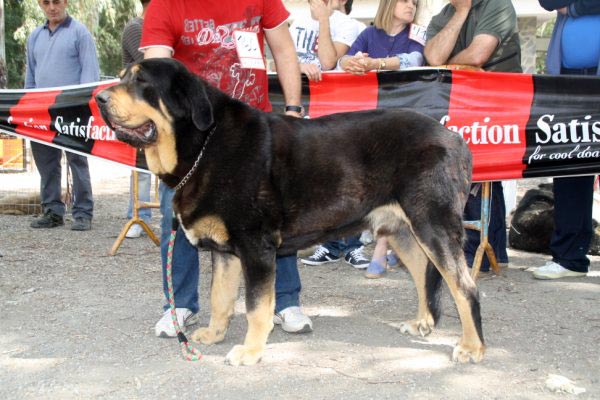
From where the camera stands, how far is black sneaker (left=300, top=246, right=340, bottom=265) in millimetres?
6504

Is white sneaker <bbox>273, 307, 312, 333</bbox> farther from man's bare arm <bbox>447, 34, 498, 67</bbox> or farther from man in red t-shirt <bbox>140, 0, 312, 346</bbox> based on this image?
man's bare arm <bbox>447, 34, 498, 67</bbox>

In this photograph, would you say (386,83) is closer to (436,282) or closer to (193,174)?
(436,282)

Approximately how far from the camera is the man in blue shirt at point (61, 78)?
812 centimetres

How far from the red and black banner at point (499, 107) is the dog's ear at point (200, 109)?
248 centimetres

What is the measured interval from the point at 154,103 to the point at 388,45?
3.13m

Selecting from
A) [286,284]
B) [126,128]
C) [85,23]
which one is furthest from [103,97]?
[85,23]

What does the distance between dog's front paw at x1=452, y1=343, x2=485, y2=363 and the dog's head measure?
1.88 metres

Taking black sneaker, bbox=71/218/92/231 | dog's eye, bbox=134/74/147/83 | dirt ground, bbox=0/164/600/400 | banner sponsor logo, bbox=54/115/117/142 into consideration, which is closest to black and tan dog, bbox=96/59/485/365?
dog's eye, bbox=134/74/147/83

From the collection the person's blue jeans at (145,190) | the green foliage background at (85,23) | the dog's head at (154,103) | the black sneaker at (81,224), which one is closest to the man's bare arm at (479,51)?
the dog's head at (154,103)

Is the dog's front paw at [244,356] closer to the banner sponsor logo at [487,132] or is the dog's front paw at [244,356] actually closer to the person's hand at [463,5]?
the banner sponsor logo at [487,132]

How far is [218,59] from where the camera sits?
4289 millimetres

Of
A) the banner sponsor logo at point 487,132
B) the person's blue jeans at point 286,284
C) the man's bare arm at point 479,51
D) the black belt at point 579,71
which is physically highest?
the man's bare arm at point 479,51

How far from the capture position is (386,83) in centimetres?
596

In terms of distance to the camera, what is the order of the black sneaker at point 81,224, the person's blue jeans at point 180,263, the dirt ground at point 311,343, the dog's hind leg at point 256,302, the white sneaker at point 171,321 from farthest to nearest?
the black sneaker at point 81,224
the person's blue jeans at point 180,263
the white sneaker at point 171,321
the dog's hind leg at point 256,302
the dirt ground at point 311,343
